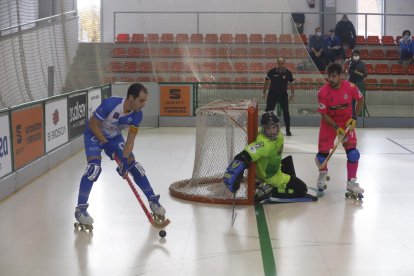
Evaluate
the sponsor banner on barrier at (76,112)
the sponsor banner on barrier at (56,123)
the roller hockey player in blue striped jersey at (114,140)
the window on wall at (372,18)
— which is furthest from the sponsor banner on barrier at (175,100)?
the roller hockey player in blue striped jersey at (114,140)

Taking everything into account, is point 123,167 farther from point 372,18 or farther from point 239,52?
point 372,18

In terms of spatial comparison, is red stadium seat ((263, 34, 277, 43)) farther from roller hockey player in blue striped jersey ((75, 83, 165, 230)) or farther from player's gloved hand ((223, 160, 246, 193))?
roller hockey player in blue striped jersey ((75, 83, 165, 230))

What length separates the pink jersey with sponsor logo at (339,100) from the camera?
834cm

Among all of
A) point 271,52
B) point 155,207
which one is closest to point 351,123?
point 155,207

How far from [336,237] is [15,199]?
3764 mm

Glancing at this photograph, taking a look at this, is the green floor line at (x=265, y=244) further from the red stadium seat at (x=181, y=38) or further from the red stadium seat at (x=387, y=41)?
the red stadium seat at (x=387, y=41)

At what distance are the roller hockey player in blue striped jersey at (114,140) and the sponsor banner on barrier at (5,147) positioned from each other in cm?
184

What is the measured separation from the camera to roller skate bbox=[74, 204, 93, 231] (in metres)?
6.71

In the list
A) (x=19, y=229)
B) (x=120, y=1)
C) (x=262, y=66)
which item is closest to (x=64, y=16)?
(x=120, y=1)

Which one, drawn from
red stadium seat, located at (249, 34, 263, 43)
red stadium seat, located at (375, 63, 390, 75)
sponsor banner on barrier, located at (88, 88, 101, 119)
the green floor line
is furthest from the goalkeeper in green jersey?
red stadium seat, located at (375, 63, 390, 75)

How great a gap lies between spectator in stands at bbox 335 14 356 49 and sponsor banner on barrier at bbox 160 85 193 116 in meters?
5.86

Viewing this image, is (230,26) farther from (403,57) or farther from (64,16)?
(403,57)

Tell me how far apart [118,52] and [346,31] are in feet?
24.6

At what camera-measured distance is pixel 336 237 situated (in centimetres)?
655
